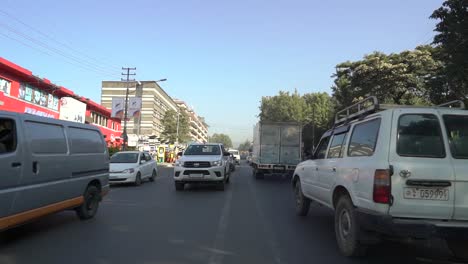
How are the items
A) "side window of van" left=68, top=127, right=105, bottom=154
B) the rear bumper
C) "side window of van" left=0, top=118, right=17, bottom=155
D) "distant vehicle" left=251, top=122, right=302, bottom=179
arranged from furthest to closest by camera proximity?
"distant vehicle" left=251, top=122, right=302, bottom=179 → "side window of van" left=68, top=127, right=105, bottom=154 → "side window of van" left=0, top=118, right=17, bottom=155 → the rear bumper

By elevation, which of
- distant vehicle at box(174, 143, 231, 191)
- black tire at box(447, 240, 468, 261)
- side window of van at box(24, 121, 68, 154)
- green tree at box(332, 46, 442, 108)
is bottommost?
black tire at box(447, 240, 468, 261)

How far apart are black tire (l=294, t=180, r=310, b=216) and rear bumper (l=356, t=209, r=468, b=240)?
181 inches

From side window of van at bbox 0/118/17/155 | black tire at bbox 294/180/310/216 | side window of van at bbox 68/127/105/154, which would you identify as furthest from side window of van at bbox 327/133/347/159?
side window of van at bbox 0/118/17/155

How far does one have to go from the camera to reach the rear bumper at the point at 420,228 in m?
5.23

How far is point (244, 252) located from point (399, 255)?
2.39 metres

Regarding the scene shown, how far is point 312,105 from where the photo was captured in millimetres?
77562

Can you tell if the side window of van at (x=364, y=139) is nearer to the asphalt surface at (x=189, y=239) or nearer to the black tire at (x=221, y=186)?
the asphalt surface at (x=189, y=239)

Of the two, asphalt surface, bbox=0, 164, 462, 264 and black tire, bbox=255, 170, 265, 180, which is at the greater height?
black tire, bbox=255, 170, 265, 180

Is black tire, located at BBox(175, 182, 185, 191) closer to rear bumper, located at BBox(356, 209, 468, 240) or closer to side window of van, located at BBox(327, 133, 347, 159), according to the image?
side window of van, located at BBox(327, 133, 347, 159)

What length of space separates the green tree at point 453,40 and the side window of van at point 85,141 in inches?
399

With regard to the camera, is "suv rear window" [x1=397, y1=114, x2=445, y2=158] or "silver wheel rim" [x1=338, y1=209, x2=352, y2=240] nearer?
"suv rear window" [x1=397, y1=114, x2=445, y2=158]

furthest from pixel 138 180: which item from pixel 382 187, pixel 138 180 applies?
pixel 382 187

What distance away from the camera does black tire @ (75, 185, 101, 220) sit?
9188 mm

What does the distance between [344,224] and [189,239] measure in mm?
2684
